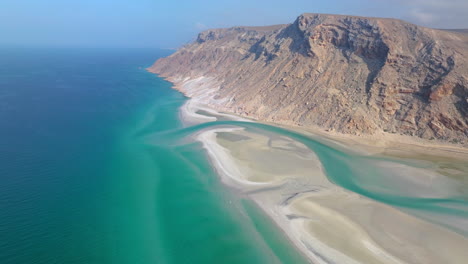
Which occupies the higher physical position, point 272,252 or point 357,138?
point 357,138

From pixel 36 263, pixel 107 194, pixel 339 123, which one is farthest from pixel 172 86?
pixel 36 263

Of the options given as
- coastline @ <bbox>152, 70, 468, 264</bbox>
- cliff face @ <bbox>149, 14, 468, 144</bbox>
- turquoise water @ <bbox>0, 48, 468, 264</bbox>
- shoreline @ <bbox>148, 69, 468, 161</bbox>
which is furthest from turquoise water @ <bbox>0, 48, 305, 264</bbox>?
cliff face @ <bbox>149, 14, 468, 144</bbox>

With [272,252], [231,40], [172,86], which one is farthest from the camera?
[231,40]

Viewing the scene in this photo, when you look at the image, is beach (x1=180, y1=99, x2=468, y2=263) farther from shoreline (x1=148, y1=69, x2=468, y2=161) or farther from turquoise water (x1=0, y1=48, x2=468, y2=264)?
turquoise water (x1=0, y1=48, x2=468, y2=264)

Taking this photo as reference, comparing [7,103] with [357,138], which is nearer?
[357,138]

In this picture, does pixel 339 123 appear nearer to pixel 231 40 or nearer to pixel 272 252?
pixel 272 252

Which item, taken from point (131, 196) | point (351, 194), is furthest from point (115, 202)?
point (351, 194)

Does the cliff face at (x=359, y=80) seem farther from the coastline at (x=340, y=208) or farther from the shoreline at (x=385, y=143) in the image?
the coastline at (x=340, y=208)
